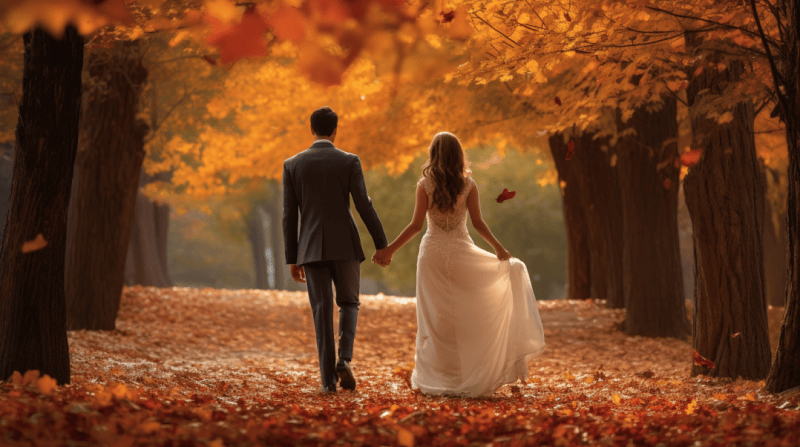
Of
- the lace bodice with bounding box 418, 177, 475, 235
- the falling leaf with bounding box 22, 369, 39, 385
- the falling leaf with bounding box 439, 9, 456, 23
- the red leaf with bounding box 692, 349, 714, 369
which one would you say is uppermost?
the falling leaf with bounding box 439, 9, 456, 23

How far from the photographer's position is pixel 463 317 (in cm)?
520

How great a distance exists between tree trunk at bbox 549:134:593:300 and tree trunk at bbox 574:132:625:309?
0.45 meters

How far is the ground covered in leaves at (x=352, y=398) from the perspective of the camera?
3.14 m

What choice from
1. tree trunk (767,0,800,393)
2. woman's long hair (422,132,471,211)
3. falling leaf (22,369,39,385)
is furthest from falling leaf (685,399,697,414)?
falling leaf (22,369,39,385)

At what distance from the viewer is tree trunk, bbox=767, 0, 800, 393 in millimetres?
4359

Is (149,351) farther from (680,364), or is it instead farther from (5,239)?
(680,364)

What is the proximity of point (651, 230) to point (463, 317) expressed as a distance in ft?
18.2

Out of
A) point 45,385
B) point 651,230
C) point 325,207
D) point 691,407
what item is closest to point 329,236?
point 325,207

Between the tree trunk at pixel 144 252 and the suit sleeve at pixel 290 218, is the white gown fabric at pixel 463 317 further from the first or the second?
the tree trunk at pixel 144 252

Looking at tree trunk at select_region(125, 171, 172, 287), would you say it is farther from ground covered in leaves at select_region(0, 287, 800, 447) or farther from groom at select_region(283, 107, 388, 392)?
groom at select_region(283, 107, 388, 392)

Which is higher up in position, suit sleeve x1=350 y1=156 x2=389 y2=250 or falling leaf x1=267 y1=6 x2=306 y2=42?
falling leaf x1=267 y1=6 x2=306 y2=42

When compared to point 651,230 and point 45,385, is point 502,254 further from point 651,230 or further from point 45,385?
point 651,230

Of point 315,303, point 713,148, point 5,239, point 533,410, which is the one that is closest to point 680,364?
point 713,148

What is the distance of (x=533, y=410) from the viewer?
4371 millimetres
